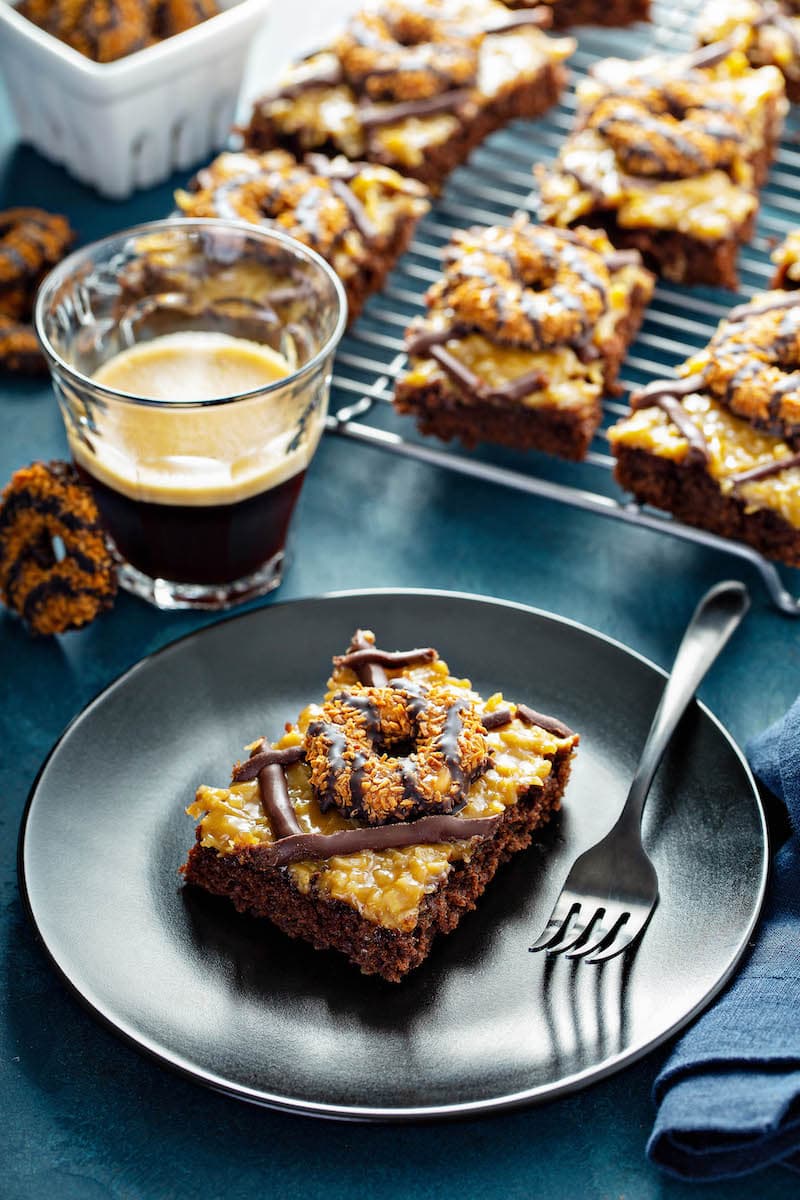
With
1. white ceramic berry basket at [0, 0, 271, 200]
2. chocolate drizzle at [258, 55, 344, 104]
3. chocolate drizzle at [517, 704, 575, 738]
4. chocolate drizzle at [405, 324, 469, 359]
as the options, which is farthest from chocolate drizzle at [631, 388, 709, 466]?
white ceramic berry basket at [0, 0, 271, 200]

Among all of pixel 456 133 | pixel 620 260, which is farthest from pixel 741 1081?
pixel 456 133

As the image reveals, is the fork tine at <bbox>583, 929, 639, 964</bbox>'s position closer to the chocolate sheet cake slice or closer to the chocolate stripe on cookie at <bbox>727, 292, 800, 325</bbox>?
the chocolate sheet cake slice

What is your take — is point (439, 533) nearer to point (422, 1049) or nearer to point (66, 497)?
point (66, 497)

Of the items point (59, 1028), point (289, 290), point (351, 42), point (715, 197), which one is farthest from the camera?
point (351, 42)

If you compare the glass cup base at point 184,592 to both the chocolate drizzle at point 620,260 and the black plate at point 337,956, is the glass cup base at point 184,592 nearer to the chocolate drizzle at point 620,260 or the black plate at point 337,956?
the black plate at point 337,956

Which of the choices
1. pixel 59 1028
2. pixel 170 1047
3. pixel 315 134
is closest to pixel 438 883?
pixel 170 1047

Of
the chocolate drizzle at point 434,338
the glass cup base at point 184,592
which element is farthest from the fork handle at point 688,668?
the glass cup base at point 184,592

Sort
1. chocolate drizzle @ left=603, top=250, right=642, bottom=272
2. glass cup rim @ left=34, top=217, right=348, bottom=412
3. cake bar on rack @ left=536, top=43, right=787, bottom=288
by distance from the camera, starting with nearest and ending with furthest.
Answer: glass cup rim @ left=34, top=217, right=348, bottom=412 < chocolate drizzle @ left=603, top=250, right=642, bottom=272 < cake bar on rack @ left=536, top=43, right=787, bottom=288
